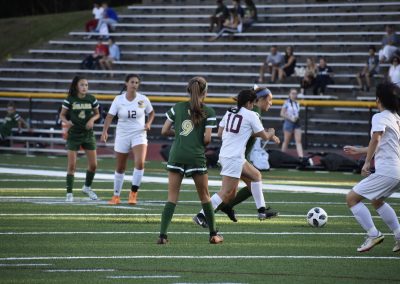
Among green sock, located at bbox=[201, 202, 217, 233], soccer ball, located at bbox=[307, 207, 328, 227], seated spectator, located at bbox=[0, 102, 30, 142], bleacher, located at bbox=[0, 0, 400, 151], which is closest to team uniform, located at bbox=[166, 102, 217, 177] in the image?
green sock, located at bbox=[201, 202, 217, 233]

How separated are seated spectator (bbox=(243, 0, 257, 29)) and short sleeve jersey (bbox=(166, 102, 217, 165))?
26.5m

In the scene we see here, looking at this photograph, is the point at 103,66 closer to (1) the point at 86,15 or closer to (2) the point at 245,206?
(1) the point at 86,15

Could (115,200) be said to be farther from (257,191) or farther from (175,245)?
(175,245)

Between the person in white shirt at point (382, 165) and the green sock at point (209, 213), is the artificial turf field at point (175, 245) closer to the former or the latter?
the green sock at point (209, 213)

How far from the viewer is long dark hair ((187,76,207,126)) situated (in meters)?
13.0

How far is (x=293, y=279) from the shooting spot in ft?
34.6

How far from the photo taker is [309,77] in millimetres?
33906

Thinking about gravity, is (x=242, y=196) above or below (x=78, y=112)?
below

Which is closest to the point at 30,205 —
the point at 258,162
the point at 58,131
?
the point at 258,162

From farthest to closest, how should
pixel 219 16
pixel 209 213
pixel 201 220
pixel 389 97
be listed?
pixel 219 16 → pixel 201 220 → pixel 209 213 → pixel 389 97

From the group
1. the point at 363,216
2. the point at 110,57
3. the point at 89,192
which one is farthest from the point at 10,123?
the point at 363,216

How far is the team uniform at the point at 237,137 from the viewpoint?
14.8 m

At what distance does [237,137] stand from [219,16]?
82.2 ft

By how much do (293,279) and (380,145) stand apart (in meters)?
2.41
